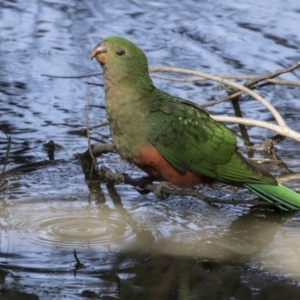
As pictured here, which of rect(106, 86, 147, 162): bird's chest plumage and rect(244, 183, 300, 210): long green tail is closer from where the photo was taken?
rect(106, 86, 147, 162): bird's chest plumage

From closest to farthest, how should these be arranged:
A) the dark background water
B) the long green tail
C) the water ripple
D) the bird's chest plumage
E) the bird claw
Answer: the dark background water
the water ripple
the bird's chest plumage
the long green tail
the bird claw

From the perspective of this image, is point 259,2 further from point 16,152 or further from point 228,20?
point 16,152

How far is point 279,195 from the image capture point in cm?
455

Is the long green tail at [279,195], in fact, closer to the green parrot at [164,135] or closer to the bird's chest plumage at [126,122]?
the green parrot at [164,135]

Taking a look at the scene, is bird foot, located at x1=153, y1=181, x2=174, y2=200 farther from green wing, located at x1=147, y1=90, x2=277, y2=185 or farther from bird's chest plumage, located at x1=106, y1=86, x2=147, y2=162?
bird's chest plumage, located at x1=106, y1=86, x2=147, y2=162

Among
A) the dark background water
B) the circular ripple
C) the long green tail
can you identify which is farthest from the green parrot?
the circular ripple

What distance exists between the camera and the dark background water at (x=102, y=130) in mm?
4090

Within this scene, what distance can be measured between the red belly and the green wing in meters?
0.03

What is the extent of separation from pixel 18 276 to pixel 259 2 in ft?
18.6

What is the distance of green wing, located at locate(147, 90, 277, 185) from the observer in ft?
14.8

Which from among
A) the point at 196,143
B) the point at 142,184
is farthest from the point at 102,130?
the point at 196,143

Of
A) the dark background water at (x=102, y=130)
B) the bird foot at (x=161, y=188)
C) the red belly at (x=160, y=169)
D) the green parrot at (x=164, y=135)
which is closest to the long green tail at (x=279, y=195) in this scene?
the green parrot at (x=164, y=135)

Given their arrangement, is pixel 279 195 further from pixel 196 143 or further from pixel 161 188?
pixel 161 188

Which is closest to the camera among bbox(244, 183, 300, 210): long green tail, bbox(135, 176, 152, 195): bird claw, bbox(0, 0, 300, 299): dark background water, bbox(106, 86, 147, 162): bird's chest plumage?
bbox(0, 0, 300, 299): dark background water
